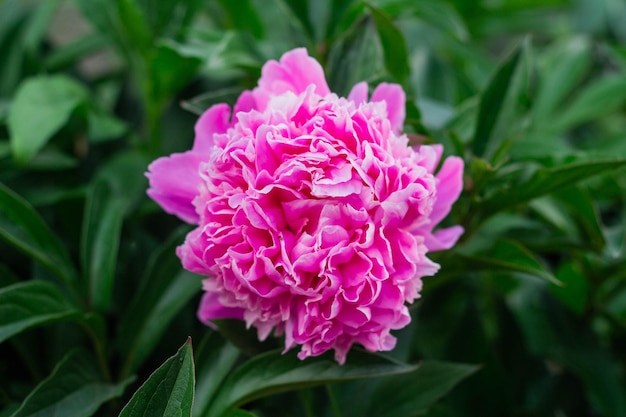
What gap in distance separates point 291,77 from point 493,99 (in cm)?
23

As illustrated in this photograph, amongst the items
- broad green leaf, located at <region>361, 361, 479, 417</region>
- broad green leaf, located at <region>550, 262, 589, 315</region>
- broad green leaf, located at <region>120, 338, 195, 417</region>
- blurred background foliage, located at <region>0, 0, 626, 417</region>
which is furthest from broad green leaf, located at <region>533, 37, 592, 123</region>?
broad green leaf, located at <region>120, 338, 195, 417</region>

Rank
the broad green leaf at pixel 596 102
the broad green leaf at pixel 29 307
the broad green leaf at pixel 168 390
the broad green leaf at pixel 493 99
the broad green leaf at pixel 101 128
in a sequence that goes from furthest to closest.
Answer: the broad green leaf at pixel 596 102 < the broad green leaf at pixel 101 128 < the broad green leaf at pixel 493 99 < the broad green leaf at pixel 29 307 < the broad green leaf at pixel 168 390

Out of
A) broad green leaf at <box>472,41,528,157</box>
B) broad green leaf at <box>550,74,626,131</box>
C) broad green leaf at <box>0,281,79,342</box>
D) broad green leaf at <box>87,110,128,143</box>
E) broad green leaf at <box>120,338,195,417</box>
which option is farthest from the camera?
broad green leaf at <box>550,74,626,131</box>

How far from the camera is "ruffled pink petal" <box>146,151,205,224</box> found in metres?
0.51

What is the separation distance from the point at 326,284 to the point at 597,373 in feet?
1.50

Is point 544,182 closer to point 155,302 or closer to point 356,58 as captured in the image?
point 356,58

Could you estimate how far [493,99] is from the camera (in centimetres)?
67

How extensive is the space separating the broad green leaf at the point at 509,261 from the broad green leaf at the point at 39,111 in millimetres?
402

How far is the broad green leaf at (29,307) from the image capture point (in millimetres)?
542

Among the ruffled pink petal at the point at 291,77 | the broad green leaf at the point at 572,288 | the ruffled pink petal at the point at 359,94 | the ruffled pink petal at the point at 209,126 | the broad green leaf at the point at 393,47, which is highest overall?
the ruffled pink petal at the point at 291,77

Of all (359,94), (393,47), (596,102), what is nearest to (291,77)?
(359,94)

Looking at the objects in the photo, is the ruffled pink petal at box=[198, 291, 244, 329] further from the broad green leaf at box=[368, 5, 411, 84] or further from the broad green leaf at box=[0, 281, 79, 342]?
the broad green leaf at box=[368, 5, 411, 84]

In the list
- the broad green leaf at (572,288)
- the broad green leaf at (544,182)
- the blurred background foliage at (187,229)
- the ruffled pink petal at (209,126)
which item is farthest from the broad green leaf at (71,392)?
the broad green leaf at (572,288)

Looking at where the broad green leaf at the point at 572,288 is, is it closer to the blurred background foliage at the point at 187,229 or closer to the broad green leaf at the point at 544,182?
Result: the blurred background foliage at the point at 187,229
